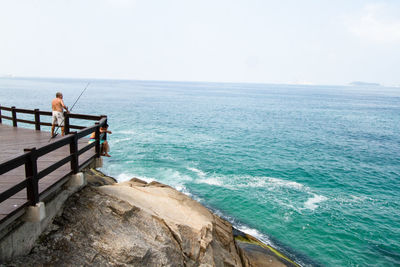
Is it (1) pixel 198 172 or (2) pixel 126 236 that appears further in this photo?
(1) pixel 198 172

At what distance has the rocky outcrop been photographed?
24.9 feet

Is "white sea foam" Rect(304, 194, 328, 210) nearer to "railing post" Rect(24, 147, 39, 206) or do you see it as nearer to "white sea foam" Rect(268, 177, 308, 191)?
"white sea foam" Rect(268, 177, 308, 191)

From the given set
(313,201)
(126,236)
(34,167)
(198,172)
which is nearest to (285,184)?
(313,201)

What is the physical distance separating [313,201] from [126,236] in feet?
66.2

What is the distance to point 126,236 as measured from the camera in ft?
28.3

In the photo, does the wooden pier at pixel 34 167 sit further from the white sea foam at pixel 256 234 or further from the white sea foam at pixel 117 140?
the white sea foam at pixel 117 140

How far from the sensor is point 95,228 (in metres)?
8.41

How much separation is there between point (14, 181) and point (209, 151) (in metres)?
30.0

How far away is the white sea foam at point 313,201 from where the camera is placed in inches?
913

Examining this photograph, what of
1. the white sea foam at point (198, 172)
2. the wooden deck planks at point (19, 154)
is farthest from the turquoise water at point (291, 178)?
the wooden deck planks at point (19, 154)

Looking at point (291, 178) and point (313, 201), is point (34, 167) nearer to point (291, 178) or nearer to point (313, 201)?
point (313, 201)

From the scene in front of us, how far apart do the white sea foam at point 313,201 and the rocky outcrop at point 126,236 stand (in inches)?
519

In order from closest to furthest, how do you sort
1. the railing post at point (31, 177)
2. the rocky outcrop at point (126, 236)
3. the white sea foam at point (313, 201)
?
the railing post at point (31, 177) → the rocky outcrop at point (126, 236) → the white sea foam at point (313, 201)

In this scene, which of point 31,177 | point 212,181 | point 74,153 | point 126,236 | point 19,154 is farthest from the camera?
point 212,181
